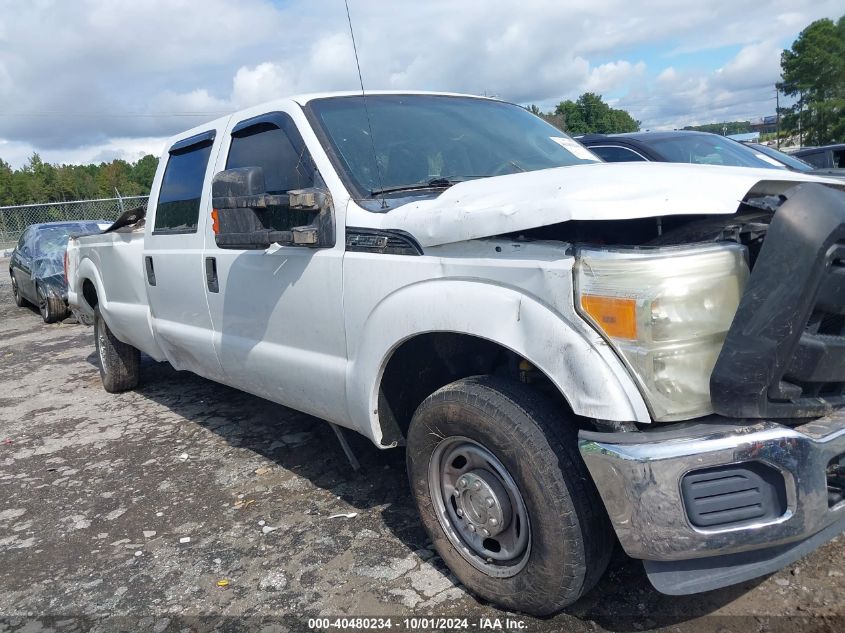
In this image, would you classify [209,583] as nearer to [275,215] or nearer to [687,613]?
[275,215]

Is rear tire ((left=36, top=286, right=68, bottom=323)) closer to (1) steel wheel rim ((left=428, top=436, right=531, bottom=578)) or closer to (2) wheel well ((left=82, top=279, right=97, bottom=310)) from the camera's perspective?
(2) wheel well ((left=82, top=279, right=97, bottom=310))

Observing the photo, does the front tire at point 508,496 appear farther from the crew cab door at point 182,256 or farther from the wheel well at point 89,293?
the wheel well at point 89,293

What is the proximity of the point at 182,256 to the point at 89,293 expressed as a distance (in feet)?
8.84

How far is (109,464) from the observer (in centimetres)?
466

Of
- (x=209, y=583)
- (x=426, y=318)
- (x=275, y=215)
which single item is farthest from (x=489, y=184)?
(x=209, y=583)

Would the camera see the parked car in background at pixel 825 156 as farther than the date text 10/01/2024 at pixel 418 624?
Yes

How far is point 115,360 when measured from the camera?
622 cm

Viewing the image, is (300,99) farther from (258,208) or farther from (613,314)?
(613,314)

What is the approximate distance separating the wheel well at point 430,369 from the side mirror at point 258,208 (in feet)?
1.98

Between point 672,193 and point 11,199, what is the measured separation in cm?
7122

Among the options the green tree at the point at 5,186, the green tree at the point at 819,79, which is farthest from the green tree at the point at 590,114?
the green tree at the point at 5,186

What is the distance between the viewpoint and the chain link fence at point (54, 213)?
25.3m

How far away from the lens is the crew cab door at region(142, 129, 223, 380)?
4.20 metres

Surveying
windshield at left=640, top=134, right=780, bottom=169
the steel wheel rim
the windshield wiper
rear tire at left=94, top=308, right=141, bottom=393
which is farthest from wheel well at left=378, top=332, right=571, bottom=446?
windshield at left=640, top=134, right=780, bottom=169
